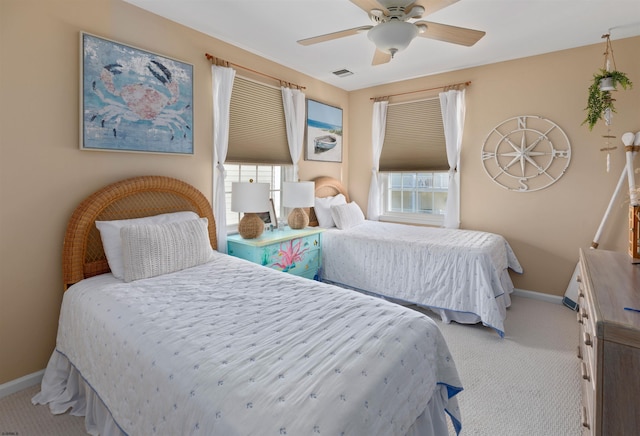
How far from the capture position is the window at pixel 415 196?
14.9 feet

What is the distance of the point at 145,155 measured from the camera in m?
2.67

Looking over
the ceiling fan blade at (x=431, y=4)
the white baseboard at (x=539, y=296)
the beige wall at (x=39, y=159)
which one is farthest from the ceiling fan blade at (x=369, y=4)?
the white baseboard at (x=539, y=296)

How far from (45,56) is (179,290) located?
1.75m

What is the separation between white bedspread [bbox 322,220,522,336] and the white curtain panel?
973 mm

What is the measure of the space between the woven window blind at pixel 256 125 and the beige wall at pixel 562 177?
2.07m

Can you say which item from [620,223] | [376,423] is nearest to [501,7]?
[620,223]

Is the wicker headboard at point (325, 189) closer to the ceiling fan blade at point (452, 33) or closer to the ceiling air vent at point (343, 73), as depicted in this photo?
the ceiling air vent at point (343, 73)

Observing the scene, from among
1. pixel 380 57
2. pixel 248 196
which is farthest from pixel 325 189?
pixel 380 57

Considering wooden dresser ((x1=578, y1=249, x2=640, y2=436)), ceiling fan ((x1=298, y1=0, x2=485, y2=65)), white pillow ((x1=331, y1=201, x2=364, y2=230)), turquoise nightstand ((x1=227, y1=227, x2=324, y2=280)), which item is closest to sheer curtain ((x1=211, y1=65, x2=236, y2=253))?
turquoise nightstand ((x1=227, y1=227, x2=324, y2=280))

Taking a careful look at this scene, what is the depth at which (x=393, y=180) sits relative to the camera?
496 centimetres

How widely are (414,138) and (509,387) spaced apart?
3.22 metres

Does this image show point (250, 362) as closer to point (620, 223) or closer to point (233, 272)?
point (233, 272)

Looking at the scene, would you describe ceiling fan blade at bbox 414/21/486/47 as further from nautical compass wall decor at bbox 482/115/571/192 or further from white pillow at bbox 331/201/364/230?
white pillow at bbox 331/201/364/230

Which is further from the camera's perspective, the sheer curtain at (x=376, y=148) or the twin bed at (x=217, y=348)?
the sheer curtain at (x=376, y=148)
